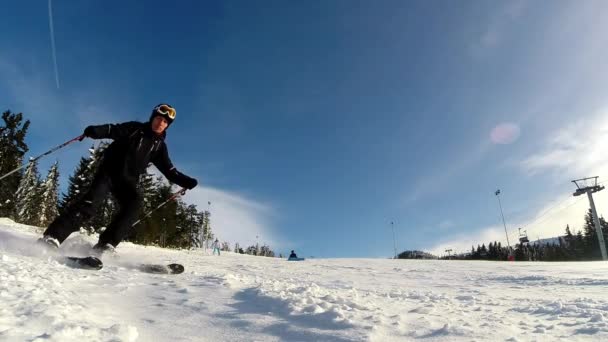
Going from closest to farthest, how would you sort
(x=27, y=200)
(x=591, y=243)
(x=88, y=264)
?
(x=88, y=264) < (x=27, y=200) < (x=591, y=243)

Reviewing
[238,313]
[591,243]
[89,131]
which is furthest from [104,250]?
[591,243]

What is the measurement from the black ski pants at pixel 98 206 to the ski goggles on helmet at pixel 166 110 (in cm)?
128

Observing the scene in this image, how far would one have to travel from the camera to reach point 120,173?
610cm

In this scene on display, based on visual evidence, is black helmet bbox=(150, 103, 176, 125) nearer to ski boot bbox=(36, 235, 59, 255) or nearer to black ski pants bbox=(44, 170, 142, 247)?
black ski pants bbox=(44, 170, 142, 247)

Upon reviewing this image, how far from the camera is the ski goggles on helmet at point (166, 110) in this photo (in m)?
6.31

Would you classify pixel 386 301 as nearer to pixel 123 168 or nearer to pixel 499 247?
pixel 123 168

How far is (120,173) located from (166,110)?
129cm

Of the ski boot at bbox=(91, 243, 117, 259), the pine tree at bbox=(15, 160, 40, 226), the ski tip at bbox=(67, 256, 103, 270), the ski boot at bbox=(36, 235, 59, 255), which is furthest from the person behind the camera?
the pine tree at bbox=(15, 160, 40, 226)

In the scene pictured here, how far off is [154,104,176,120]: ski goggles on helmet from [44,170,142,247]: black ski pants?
1.28m

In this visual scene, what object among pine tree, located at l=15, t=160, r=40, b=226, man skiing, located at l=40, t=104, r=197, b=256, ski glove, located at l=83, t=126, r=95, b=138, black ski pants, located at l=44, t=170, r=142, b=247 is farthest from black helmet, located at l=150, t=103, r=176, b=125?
pine tree, located at l=15, t=160, r=40, b=226

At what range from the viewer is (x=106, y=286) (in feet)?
12.4

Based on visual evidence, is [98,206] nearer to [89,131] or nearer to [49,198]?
[89,131]

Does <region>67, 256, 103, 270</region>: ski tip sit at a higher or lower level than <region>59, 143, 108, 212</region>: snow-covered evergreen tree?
lower

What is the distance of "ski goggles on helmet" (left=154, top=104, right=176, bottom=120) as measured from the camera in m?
6.31
